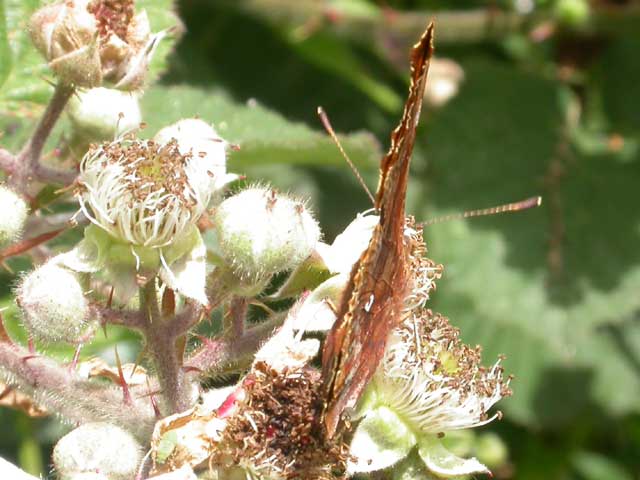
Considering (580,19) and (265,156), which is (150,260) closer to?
(265,156)

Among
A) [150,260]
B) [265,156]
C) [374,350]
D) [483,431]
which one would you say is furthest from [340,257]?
[483,431]

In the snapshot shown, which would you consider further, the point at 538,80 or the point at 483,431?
the point at 538,80

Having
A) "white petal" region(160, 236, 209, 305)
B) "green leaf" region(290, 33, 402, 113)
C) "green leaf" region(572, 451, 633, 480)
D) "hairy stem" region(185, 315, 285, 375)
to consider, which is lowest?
"green leaf" region(572, 451, 633, 480)

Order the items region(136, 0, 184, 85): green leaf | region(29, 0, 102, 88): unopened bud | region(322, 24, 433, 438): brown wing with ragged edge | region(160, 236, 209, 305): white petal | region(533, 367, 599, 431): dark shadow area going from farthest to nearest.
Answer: region(533, 367, 599, 431): dark shadow area, region(136, 0, 184, 85): green leaf, region(29, 0, 102, 88): unopened bud, region(160, 236, 209, 305): white petal, region(322, 24, 433, 438): brown wing with ragged edge

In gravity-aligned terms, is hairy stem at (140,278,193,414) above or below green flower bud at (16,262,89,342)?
below

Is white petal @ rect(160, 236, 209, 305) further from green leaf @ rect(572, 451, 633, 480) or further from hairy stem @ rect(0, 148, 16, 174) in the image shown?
green leaf @ rect(572, 451, 633, 480)

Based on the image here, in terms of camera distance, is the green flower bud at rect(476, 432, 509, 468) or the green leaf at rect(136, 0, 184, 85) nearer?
the green leaf at rect(136, 0, 184, 85)

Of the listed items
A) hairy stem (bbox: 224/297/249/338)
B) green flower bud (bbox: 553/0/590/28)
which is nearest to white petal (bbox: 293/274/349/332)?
hairy stem (bbox: 224/297/249/338)

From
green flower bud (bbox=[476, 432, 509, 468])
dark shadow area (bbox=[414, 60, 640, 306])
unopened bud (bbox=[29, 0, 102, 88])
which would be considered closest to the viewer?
→ unopened bud (bbox=[29, 0, 102, 88])

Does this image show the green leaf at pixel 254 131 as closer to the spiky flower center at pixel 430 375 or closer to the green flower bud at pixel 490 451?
the spiky flower center at pixel 430 375
